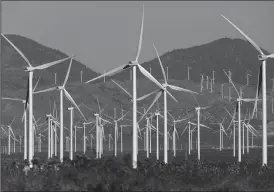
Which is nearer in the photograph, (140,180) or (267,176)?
(140,180)

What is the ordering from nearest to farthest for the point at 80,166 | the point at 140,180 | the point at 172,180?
the point at 140,180, the point at 172,180, the point at 80,166

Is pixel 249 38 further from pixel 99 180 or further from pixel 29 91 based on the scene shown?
pixel 99 180

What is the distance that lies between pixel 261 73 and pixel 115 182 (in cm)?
3136

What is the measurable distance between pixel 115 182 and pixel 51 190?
2931mm

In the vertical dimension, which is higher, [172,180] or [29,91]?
[29,91]

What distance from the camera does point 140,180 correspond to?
40.2 metres

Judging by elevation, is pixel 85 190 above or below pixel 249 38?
below

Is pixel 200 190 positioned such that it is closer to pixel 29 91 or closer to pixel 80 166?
pixel 80 166

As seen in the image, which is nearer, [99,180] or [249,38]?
[99,180]

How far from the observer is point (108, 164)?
158 feet

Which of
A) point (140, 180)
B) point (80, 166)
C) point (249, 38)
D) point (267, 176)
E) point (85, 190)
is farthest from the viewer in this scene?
point (249, 38)

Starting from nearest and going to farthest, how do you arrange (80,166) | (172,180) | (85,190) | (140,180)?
(85,190)
(140,180)
(172,180)
(80,166)

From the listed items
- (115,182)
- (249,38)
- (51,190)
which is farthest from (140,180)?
(249,38)

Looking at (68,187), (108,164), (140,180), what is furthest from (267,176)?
(68,187)
